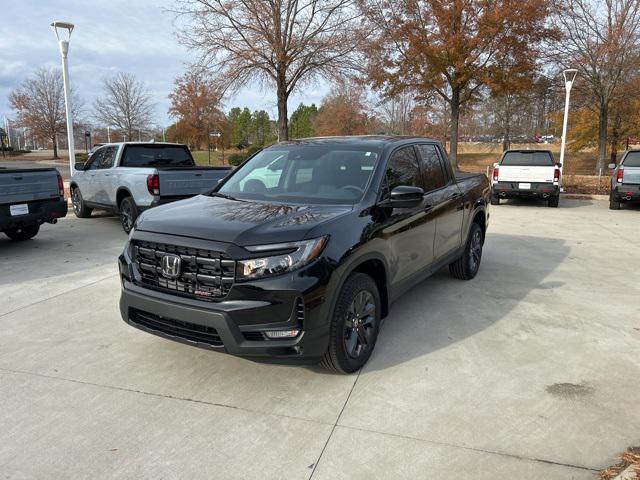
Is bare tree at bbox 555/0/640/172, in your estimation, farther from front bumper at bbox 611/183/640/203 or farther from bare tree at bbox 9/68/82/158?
bare tree at bbox 9/68/82/158

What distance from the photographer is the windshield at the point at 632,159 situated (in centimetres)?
1281

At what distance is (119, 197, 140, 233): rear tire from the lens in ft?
30.2

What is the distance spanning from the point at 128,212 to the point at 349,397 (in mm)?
7488

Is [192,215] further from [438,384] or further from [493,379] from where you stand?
[493,379]

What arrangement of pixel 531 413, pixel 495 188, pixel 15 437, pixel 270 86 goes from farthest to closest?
pixel 270 86
pixel 495 188
pixel 531 413
pixel 15 437

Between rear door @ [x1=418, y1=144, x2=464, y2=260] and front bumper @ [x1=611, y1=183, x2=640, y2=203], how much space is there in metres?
9.62

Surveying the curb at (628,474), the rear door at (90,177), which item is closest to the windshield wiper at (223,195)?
the curb at (628,474)

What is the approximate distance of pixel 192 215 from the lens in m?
3.62

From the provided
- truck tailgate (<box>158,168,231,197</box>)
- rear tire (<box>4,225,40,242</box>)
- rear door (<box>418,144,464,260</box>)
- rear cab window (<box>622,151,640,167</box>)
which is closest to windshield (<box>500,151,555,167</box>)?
rear cab window (<box>622,151,640,167</box>)

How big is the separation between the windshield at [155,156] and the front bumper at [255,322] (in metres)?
7.56

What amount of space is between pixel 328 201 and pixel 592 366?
2445 millimetres

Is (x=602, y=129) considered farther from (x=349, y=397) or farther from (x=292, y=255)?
(x=292, y=255)

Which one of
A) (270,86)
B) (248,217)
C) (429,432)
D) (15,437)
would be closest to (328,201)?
(248,217)

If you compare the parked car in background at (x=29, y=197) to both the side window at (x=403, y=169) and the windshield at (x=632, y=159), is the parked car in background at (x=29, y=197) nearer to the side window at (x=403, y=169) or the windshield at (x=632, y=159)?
the side window at (x=403, y=169)
